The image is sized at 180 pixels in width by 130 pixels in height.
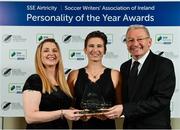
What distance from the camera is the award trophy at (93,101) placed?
2.71m

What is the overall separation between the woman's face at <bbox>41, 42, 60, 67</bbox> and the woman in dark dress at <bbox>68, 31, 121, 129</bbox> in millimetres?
201

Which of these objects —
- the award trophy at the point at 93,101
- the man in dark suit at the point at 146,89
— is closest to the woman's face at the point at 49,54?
the award trophy at the point at 93,101

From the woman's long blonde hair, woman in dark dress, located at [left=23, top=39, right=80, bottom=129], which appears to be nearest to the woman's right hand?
woman in dark dress, located at [left=23, top=39, right=80, bottom=129]

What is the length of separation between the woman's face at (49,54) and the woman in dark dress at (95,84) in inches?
7.9

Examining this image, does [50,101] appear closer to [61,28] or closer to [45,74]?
[45,74]

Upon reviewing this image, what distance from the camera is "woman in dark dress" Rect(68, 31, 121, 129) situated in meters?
2.77

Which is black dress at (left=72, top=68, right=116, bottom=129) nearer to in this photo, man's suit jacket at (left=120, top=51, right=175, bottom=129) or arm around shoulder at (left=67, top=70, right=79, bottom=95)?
arm around shoulder at (left=67, top=70, right=79, bottom=95)

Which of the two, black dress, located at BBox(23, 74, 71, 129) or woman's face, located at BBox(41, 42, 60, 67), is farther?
woman's face, located at BBox(41, 42, 60, 67)

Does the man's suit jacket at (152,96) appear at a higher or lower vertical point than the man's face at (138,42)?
lower

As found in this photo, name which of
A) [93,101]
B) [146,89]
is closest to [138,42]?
[146,89]

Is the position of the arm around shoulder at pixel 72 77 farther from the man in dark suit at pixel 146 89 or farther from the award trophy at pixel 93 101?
the man in dark suit at pixel 146 89

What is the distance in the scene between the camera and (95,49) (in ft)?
9.27

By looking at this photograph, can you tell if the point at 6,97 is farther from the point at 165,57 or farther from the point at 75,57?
the point at 165,57

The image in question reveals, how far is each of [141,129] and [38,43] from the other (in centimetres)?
117
